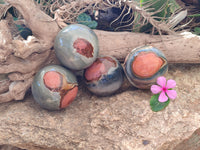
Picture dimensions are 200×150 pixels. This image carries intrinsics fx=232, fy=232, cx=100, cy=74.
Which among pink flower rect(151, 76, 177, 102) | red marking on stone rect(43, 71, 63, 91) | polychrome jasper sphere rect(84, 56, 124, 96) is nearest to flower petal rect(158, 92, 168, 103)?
pink flower rect(151, 76, 177, 102)

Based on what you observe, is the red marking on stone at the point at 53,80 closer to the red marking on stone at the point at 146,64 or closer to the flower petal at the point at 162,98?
the red marking on stone at the point at 146,64

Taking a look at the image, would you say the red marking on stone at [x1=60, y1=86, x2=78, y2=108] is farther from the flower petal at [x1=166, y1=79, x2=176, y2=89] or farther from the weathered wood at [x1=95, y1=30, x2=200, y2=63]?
the flower petal at [x1=166, y1=79, x2=176, y2=89]

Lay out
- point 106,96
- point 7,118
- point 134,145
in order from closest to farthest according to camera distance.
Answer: point 134,145 < point 7,118 < point 106,96

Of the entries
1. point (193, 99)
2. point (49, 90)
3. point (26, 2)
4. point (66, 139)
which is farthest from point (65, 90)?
point (193, 99)

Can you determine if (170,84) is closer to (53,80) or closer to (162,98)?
(162,98)

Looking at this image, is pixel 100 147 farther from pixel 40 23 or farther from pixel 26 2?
pixel 26 2

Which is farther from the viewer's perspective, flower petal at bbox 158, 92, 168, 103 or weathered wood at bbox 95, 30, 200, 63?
weathered wood at bbox 95, 30, 200, 63

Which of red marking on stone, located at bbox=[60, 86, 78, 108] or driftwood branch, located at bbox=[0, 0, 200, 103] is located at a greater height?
driftwood branch, located at bbox=[0, 0, 200, 103]

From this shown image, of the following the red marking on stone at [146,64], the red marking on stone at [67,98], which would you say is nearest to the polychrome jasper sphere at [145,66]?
the red marking on stone at [146,64]
